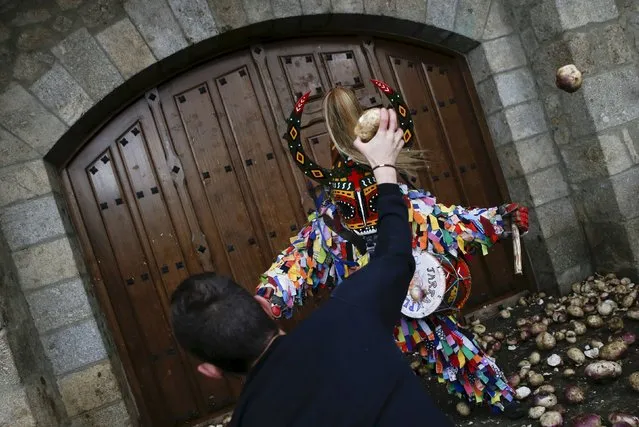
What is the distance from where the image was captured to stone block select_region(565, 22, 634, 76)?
3.63 meters

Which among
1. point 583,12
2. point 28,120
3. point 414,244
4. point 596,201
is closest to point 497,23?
point 583,12

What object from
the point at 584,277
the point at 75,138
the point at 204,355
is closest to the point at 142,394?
the point at 75,138

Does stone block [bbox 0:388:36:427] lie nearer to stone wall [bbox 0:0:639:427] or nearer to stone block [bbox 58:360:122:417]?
stone wall [bbox 0:0:639:427]

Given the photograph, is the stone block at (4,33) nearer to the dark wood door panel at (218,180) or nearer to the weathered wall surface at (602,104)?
the dark wood door panel at (218,180)

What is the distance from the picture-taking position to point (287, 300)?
2314mm

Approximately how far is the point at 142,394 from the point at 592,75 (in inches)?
152

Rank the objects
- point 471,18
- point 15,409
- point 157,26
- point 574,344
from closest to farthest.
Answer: point 15,409
point 574,344
point 157,26
point 471,18

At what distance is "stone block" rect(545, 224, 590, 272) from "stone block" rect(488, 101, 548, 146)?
810 mm

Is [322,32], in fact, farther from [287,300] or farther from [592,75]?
[287,300]

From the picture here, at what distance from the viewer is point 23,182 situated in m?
3.30

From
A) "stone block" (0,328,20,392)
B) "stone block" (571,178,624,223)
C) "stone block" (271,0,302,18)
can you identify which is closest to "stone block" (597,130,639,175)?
"stone block" (571,178,624,223)

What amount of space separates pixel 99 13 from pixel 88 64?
360 mm

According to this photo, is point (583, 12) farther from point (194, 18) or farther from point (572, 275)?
point (194, 18)

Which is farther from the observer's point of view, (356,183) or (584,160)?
(584,160)
